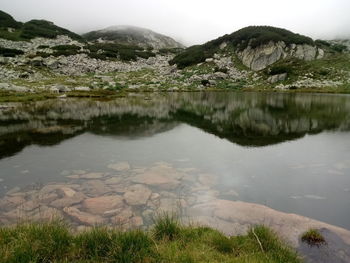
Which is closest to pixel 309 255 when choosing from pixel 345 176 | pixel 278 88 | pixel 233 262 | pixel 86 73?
pixel 233 262

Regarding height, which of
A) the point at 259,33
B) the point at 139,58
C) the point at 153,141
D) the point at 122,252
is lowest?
the point at 153,141

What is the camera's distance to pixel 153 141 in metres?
20.6

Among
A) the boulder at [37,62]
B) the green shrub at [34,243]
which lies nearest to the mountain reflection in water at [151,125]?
the green shrub at [34,243]

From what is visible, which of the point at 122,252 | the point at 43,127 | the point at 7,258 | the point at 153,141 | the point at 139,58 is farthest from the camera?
the point at 139,58

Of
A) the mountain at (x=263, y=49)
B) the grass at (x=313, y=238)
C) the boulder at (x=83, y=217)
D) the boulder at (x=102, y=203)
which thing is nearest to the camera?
the grass at (x=313, y=238)

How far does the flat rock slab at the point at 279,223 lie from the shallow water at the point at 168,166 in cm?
59

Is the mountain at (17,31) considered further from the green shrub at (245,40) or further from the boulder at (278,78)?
the boulder at (278,78)

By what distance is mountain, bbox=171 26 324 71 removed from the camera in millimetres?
123000

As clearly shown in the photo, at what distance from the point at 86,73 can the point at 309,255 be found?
103609 mm

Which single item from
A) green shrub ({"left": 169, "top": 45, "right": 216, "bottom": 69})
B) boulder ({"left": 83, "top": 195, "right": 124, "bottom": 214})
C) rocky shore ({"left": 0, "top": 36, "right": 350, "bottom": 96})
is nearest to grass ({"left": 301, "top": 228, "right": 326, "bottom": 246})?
→ boulder ({"left": 83, "top": 195, "right": 124, "bottom": 214})

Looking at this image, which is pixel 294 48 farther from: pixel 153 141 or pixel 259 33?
pixel 153 141

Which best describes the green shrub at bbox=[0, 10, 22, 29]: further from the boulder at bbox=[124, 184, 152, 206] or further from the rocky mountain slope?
the boulder at bbox=[124, 184, 152, 206]

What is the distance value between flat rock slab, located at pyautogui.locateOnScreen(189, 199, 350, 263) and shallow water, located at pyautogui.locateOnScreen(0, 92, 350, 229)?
1.93ft

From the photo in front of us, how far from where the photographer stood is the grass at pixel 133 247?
19.0ft
